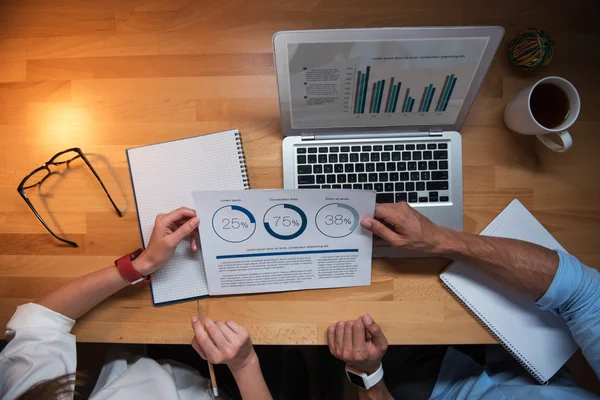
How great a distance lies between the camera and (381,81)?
0.65 metres

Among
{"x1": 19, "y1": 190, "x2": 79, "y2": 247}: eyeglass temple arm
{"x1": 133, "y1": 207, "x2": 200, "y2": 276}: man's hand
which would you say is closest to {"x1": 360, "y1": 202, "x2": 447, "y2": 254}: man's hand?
{"x1": 133, "y1": 207, "x2": 200, "y2": 276}: man's hand

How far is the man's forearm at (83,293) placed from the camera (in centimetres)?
78

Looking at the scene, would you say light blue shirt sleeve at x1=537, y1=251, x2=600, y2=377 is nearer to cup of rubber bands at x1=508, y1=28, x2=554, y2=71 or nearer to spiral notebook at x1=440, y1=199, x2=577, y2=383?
spiral notebook at x1=440, y1=199, x2=577, y2=383

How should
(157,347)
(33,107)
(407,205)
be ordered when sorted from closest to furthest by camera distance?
(407,205)
(33,107)
(157,347)

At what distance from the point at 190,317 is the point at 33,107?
1.93 ft

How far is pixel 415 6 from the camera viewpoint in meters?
0.84

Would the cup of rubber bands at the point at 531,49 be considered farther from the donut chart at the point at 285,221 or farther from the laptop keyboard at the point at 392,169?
the donut chart at the point at 285,221

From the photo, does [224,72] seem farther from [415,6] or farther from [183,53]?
[415,6]

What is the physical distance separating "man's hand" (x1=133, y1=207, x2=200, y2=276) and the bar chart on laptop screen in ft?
0.93

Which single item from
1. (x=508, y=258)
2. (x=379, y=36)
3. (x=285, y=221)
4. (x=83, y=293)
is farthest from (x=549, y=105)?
(x=83, y=293)

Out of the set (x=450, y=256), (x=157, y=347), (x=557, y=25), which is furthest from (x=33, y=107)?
(x=557, y=25)

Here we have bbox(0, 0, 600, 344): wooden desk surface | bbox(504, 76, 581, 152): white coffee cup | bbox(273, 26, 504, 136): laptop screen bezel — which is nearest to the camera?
bbox(273, 26, 504, 136): laptop screen bezel

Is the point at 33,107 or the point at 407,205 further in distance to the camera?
the point at 33,107

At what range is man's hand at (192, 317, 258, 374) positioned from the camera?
75 cm
